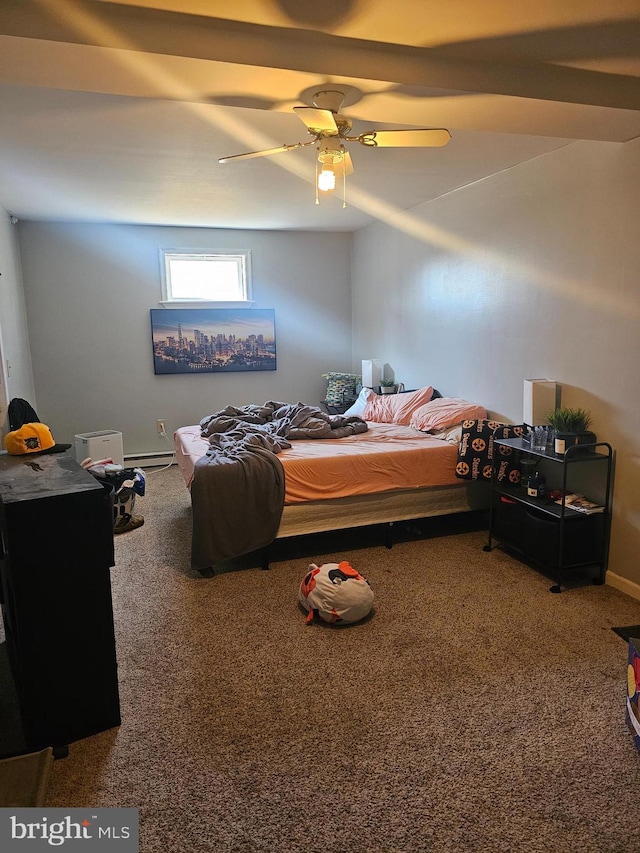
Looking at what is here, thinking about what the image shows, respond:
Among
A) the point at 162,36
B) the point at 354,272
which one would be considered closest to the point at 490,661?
the point at 162,36

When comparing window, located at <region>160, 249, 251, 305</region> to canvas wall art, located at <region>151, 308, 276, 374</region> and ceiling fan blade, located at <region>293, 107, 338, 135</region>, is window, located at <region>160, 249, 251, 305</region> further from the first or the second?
ceiling fan blade, located at <region>293, 107, 338, 135</region>

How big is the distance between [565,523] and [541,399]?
0.80 metres

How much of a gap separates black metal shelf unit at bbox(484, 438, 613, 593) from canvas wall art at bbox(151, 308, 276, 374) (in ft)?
11.6

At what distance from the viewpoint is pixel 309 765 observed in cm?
188

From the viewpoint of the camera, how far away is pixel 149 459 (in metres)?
6.06

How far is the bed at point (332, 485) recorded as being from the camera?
3285mm

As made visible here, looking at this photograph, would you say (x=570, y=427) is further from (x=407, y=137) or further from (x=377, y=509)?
(x=407, y=137)

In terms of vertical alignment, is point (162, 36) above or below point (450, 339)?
above

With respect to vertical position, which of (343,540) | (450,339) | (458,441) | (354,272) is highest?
(354,272)

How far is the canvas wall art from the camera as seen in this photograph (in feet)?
19.7

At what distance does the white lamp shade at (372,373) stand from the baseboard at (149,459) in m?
2.28

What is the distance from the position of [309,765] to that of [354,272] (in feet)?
17.9

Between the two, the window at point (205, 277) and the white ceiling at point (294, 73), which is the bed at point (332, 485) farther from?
the window at point (205, 277)

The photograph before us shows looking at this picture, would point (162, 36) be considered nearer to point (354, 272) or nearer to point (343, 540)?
point (343, 540)
